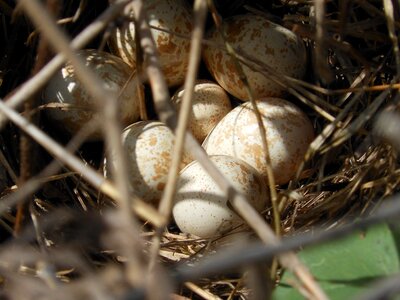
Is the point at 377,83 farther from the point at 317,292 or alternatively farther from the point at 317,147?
the point at 317,292

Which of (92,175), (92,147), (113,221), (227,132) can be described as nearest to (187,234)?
(227,132)

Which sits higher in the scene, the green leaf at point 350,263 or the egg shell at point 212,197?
the egg shell at point 212,197

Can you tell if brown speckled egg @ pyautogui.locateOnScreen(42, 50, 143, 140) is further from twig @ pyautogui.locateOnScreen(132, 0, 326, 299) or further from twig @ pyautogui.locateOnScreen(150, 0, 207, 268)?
twig @ pyautogui.locateOnScreen(150, 0, 207, 268)

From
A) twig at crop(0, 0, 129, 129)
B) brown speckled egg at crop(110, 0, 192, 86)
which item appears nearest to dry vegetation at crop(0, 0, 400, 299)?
twig at crop(0, 0, 129, 129)

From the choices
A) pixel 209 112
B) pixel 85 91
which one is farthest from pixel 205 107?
pixel 85 91

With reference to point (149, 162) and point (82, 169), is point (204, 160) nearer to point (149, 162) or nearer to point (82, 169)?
point (82, 169)

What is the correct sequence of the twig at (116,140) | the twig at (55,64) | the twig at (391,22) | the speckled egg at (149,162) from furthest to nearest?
the speckled egg at (149,162) < the twig at (391,22) < the twig at (55,64) < the twig at (116,140)

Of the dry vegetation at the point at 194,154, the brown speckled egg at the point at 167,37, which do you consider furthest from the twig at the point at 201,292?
the brown speckled egg at the point at 167,37

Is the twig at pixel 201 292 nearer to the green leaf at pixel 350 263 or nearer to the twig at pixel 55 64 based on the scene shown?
the green leaf at pixel 350 263
